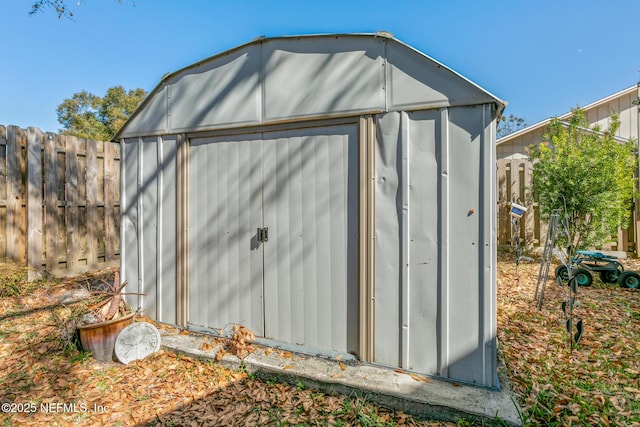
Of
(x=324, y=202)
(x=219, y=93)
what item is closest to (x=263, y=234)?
(x=324, y=202)

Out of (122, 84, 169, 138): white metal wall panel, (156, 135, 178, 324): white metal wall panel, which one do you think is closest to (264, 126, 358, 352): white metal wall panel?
→ (156, 135, 178, 324): white metal wall panel

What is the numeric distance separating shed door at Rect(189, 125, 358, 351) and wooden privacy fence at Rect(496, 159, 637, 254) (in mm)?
5620

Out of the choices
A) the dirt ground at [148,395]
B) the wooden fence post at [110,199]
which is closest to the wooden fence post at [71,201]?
the wooden fence post at [110,199]

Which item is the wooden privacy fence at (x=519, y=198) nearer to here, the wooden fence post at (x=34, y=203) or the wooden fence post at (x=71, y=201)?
the wooden fence post at (x=71, y=201)

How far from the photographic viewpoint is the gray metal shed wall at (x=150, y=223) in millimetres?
3457

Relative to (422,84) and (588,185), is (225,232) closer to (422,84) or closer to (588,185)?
(422,84)

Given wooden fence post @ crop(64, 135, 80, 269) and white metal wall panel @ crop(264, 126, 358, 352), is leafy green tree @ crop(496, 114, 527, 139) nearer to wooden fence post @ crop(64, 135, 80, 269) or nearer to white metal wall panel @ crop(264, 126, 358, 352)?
white metal wall panel @ crop(264, 126, 358, 352)

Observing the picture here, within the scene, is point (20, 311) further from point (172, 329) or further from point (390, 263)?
point (390, 263)

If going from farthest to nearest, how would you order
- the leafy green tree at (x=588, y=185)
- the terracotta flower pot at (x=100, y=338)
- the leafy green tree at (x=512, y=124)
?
the leafy green tree at (x=512, y=124) < the leafy green tree at (x=588, y=185) < the terracotta flower pot at (x=100, y=338)

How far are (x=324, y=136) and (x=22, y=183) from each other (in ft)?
16.1

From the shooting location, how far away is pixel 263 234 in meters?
3.01

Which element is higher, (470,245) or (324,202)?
(324,202)

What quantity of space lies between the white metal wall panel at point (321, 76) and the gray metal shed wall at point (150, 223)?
1.42m

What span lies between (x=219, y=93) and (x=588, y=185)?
636cm
